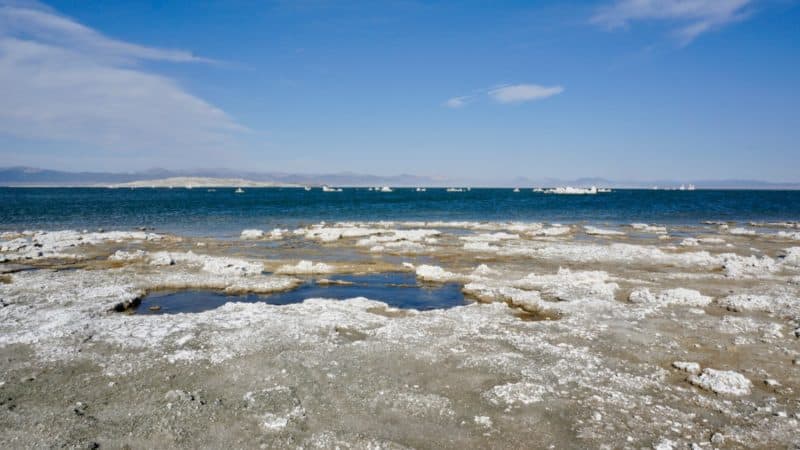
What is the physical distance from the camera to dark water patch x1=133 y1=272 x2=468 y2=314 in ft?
76.8

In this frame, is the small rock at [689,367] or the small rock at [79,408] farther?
the small rock at [689,367]

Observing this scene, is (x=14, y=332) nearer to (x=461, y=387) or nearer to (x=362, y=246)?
(x=461, y=387)

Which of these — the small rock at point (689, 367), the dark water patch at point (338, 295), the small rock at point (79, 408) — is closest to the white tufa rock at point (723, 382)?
the small rock at point (689, 367)

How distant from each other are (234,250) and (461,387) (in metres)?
31.9

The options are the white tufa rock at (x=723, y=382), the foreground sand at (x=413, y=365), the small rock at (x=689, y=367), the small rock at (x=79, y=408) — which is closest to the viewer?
the foreground sand at (x=413, y=365)

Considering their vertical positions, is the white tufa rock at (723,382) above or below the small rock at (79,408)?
above

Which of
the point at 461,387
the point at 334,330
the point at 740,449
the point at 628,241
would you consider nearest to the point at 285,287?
the point at 334,330

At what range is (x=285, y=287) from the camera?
26.9 m

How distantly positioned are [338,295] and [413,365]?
11.7m

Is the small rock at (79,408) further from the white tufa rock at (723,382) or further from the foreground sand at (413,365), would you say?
the white tufa rock at (723,382)

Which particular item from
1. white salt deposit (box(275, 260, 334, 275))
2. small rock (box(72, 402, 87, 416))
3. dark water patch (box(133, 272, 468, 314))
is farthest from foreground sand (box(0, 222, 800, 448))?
white salt deposit (box(275, 260, 334, 275))

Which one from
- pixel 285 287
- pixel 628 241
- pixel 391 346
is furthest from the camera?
pixel 628 241

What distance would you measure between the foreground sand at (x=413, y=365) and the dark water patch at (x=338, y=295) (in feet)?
3.41

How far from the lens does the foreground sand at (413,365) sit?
11.3 m
